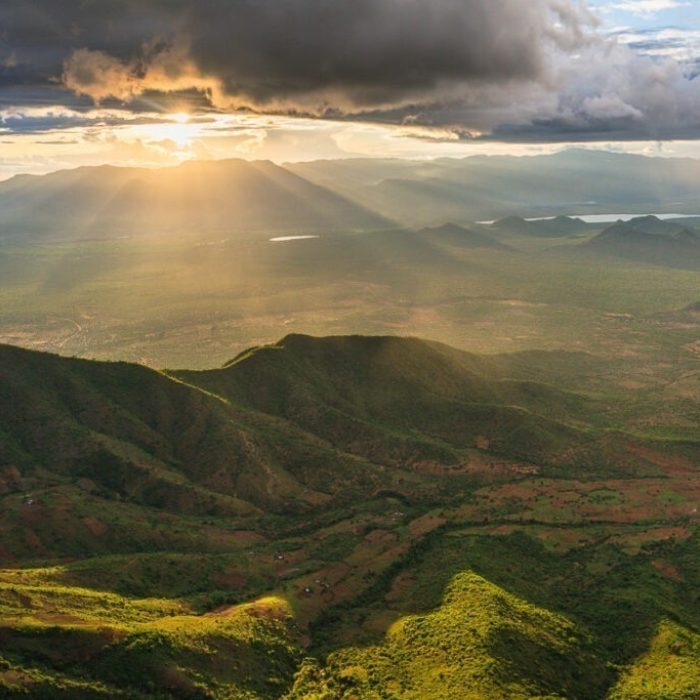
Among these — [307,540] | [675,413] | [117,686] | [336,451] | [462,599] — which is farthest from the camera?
[675,413]

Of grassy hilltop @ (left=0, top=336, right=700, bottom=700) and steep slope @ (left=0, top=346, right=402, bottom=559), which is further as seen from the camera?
steep slope @ (left=0, top=346, right=402, bottom=559)

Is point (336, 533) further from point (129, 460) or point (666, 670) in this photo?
point (666, 670)

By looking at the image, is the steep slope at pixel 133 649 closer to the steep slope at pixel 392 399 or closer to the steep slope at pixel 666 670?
the steep slope at pixel 666 670

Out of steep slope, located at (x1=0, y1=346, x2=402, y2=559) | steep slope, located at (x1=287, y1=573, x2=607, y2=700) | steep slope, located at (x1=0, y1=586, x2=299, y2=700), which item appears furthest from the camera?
steep slope, located at (x1=0, y1=346, x2=402, y2=559)

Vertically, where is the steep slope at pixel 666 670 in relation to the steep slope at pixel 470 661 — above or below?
below

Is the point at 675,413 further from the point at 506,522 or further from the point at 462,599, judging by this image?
the point at 462,599

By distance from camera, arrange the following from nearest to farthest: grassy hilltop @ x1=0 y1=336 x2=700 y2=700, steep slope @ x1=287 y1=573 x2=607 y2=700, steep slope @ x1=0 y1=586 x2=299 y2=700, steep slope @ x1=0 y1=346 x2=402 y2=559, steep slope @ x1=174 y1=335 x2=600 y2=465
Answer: steep slope @ x1=0 y1=586 x2=299 y2=700 < steep slope @ x1=287 y1=573 x2=607 y2=700 < grassy hilltop @ x1=0 y1=336 x2=700 y2=700 < steep slope @ x1=0 y1=346 x2=402 y2=559 < steep slope @ x1=174 y1=335 x2=600 y2=465

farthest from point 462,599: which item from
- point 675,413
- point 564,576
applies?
point 675,413

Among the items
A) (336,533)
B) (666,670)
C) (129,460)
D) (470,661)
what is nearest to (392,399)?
(336,533)

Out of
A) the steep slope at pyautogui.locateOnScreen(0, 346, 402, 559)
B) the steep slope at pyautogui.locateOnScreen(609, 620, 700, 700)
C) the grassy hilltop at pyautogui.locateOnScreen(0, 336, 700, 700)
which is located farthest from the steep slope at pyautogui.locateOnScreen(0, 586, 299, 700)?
the steep slope at pyautogui.locateOnScreen(609, 620, 700, 700)

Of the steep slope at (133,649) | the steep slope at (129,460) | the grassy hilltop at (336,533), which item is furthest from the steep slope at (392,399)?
the steep slope at (133,649)

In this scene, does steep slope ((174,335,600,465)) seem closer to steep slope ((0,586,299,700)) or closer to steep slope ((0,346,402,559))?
steep slope ((0,346,402,559))
